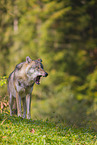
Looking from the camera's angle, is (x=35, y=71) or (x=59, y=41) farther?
→ (x=59, y=41)

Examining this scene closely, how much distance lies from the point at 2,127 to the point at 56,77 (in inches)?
Answer: 925

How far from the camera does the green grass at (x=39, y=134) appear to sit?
6.84 metres

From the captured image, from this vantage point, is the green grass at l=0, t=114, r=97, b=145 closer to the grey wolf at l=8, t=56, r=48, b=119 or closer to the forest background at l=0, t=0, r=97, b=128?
the grey wolf at l=8, t=56, r=48, b=119

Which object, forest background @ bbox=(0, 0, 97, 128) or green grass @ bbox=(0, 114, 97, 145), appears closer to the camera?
green grass @ bbox=(0, 114, 97, 145)

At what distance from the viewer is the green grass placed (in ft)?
22.4

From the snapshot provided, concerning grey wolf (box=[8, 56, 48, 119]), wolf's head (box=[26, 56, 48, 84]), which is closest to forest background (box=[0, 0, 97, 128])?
grey wolf (box=[8, 56, 48, 119])

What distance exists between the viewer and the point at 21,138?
6.90 metres

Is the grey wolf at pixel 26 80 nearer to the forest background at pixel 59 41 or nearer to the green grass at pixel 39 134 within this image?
the green grass at pixel 39 134

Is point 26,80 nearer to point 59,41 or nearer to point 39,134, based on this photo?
point 39,134

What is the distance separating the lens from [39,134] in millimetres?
7176

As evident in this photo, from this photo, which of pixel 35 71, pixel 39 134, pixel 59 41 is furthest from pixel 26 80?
pixel 59 41

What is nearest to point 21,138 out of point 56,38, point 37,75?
point 37,75

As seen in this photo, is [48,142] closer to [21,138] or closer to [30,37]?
[21,138]

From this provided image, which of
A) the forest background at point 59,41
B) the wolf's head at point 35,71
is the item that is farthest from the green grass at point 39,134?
the forest background at point 59,41
